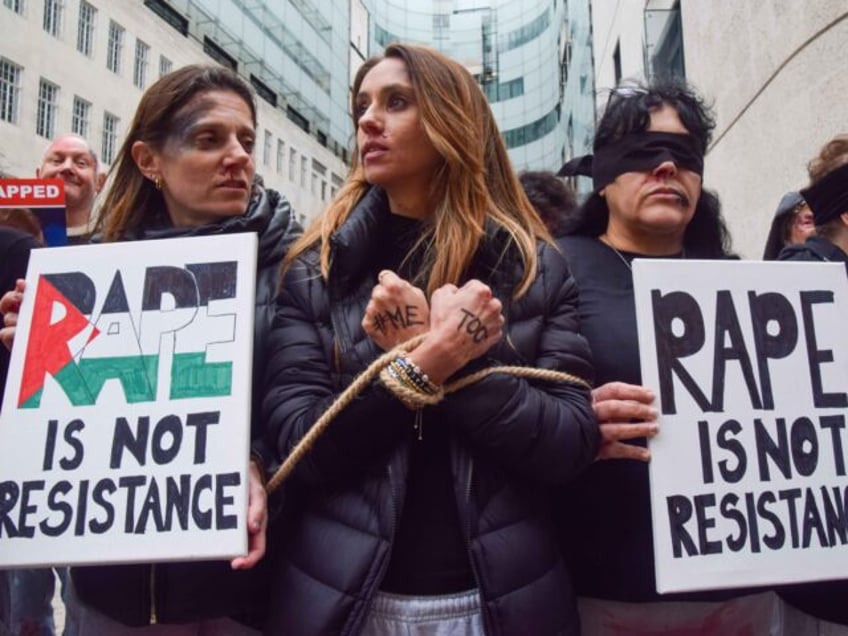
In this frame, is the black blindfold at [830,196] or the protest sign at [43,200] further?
the black blindfold at [830,196]

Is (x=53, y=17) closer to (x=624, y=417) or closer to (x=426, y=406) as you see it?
(x=426, y=406)

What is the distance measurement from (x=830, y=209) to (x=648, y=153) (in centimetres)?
58

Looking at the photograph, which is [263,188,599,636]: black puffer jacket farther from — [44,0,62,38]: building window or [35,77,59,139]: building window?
[44,0,62,38]: building window

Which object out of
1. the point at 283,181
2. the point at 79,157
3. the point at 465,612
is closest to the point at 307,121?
the point at 283,181

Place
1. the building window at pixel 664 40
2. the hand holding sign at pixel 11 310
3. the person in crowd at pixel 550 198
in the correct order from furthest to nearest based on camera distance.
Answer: the building window at pixel 664 40, the person in crowd at pixel 550 198, the hand holding sign at pixel 11 310

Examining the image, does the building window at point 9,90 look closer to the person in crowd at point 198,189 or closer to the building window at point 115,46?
the building window at point 115,46

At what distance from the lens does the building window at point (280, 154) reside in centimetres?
3926

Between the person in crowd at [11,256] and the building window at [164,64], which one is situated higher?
the building window at [164,64]

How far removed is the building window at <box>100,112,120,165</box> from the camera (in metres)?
26.2

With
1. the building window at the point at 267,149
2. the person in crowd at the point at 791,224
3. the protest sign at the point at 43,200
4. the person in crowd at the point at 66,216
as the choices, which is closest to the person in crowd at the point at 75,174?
the person in crowd at the point at 66,216

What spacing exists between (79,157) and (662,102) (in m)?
2.74

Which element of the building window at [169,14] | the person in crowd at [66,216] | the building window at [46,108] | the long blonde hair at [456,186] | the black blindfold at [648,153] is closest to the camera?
the long blonde hair at [456,186]

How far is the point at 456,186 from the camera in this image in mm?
1913

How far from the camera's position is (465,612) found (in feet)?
5.11
